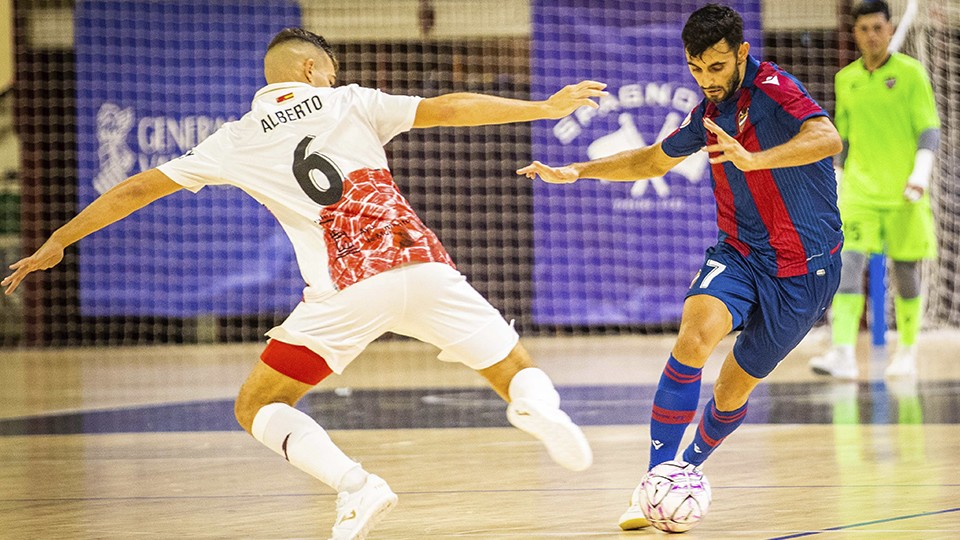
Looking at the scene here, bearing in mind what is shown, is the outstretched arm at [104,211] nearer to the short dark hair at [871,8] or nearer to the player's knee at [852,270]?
the short dark hair at [871,8]

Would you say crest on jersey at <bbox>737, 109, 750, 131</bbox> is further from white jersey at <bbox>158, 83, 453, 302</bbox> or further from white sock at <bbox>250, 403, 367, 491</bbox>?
white sock at <bbox>250, 403, 367, 491</bbox>

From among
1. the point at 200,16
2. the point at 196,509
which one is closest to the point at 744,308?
the point at 196,509

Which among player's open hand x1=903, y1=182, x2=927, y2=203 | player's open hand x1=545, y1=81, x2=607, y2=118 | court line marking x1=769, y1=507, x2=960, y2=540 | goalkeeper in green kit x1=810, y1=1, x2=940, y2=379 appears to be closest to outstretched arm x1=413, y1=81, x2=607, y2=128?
player's open hand x1=545, y1=81, x2=607, y2=118

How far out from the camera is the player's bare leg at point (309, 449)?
12.8ft

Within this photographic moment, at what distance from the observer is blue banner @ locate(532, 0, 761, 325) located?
534 inches

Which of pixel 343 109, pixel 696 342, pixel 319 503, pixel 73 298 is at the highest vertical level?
pixel 343 109

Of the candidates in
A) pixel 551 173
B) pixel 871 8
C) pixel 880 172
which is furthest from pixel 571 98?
pixel 880 172

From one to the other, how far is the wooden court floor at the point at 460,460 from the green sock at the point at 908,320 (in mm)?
333

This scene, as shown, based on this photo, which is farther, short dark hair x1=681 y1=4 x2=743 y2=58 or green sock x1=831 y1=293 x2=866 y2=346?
green sock x1=831 y1=293 x2=866 y2=346

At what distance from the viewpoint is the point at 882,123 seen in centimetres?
950

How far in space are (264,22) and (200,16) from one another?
624 mm

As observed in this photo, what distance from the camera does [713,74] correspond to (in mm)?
4445

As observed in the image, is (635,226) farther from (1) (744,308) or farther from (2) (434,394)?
(1) (744,308)

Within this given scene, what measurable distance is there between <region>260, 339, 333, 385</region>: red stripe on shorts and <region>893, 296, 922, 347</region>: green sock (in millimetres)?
6475
